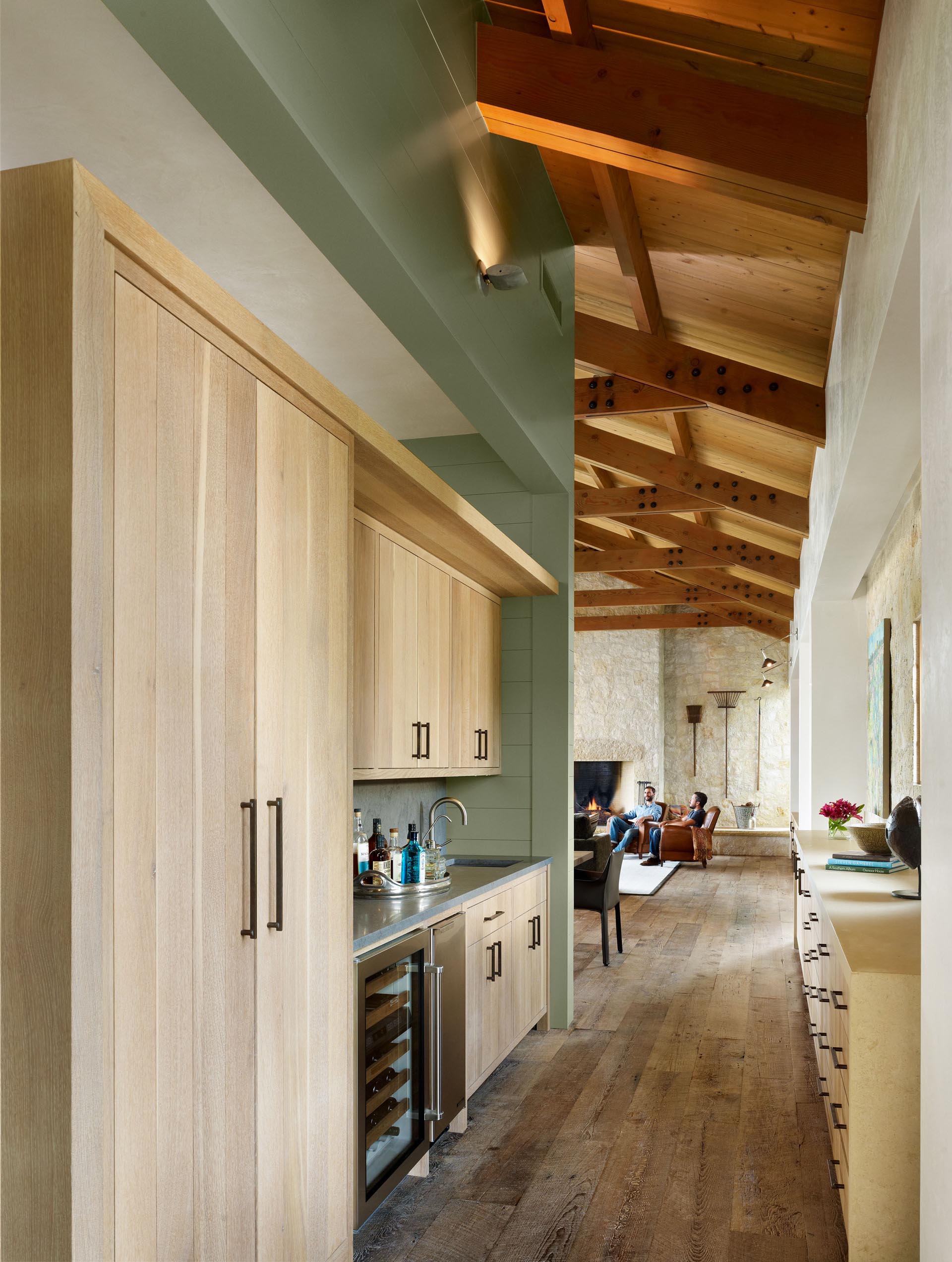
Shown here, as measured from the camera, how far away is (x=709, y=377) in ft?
18.1

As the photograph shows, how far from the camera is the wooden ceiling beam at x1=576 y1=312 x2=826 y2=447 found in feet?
16.8

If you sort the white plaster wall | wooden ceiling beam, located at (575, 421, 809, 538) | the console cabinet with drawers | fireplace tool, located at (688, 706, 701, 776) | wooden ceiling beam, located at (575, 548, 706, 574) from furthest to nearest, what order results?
1. fireplace tool, located at (688, 706, 701, 776)
2. wooden ceiling beam, located at (575, 548, 706, 574)
3. wooden ceiling beam, located at (575, 421, 809, 538)
4. the console cabinet with drawers
5. the white plaster wall

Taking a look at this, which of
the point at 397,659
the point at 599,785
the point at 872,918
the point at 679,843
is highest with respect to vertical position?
the point at 397,659

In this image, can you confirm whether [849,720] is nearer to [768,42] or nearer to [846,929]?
[846,929]

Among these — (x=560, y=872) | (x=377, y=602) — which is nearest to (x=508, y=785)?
(x=560, y=872)

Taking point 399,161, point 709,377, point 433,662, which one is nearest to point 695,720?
point 709,377

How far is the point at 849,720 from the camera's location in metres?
6.73

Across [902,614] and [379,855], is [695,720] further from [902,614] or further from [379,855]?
[379,855]

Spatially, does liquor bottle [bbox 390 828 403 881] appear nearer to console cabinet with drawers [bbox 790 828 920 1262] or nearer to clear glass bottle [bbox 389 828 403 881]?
clear glass bottle [bbox 389 828 403 881]

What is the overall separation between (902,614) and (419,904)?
2.74 metres

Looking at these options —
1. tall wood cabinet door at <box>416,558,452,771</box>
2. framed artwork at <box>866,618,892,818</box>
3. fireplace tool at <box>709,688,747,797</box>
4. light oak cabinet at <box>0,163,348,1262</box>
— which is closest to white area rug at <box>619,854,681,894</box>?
fireplace tool at <box>709,688,747,797</box>

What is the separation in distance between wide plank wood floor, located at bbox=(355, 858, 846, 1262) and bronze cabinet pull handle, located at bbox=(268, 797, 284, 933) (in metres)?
1.34

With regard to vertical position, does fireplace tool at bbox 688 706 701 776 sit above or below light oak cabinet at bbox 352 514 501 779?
below

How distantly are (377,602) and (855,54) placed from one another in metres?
2.35
